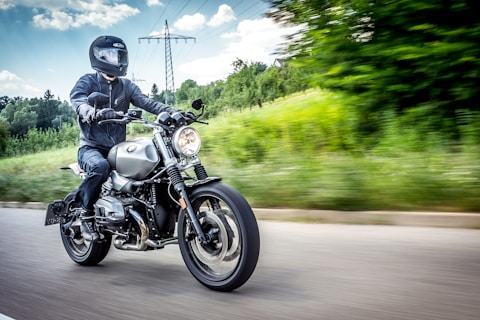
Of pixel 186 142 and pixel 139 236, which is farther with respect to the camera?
pixel 139 236

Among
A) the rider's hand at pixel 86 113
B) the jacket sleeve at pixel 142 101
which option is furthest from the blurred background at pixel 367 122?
the rider's hand at pixel 86 113

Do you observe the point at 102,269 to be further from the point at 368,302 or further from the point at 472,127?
the point at 472,127

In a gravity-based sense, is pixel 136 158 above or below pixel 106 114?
below

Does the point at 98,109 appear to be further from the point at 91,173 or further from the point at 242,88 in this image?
the point at 242,88

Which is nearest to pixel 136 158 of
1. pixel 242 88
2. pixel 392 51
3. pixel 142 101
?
pixel 142 101

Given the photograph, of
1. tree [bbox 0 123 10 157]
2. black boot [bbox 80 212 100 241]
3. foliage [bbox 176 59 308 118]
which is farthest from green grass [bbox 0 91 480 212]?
tree [bbox 0 123 10 157]

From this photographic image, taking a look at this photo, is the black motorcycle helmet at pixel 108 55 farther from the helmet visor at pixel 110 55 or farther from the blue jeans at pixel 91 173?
the blue jeans at pixel 91 173

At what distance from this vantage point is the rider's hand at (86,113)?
4.68m

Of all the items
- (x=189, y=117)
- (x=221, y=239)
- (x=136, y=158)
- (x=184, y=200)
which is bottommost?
(x=221, y=239)

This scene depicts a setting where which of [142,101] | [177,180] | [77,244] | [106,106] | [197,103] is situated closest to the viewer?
[177,180]

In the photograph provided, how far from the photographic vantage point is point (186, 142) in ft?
Answer: 14.2

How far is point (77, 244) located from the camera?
563cm

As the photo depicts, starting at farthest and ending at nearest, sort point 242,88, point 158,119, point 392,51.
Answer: point 242,88 < point 392,51 < point 158,119

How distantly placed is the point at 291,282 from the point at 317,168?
13.4 feet
